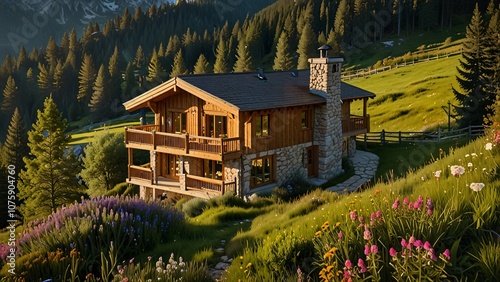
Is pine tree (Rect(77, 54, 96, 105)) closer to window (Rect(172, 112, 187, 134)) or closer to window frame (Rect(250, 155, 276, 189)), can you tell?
window (Rect(172, 112, 187, 134))

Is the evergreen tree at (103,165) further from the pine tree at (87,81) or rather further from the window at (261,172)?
the pine tree at (87,81)

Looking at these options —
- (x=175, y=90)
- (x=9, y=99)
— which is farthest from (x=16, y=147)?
(x=9, y=99)

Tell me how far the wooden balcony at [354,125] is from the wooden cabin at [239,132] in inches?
86.9

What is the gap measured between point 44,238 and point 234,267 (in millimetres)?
4441

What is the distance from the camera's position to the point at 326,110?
25.0 m

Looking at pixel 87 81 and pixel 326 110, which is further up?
pixel 87 81

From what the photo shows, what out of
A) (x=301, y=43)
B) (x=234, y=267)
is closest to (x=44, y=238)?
(x=234, y=267)

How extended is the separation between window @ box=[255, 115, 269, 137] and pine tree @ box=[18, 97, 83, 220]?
19027mm

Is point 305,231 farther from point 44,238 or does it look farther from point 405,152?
point 405,152

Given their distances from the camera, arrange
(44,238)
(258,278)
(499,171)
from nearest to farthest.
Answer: (258,278) < (499,171) < (44,238)

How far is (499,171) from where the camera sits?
27.0ft

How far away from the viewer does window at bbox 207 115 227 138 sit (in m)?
23.7

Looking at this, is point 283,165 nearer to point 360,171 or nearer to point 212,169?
point 212,169

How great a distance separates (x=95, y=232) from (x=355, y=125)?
76.6 ft
